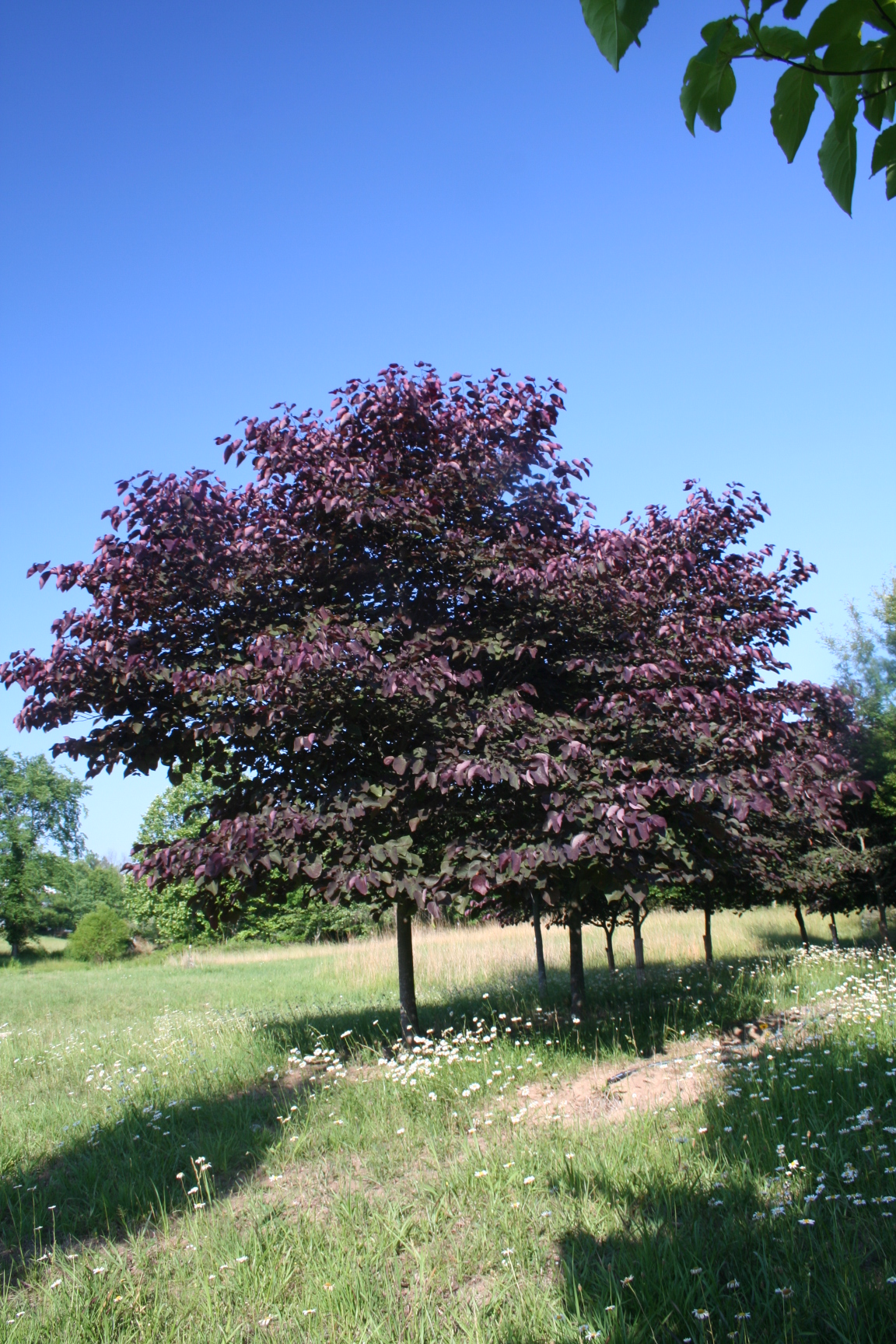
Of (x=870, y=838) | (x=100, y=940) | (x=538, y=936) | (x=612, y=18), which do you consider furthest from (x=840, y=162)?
(x=100, y=940)

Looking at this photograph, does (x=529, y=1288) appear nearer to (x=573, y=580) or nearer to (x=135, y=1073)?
(x=573, y=580)

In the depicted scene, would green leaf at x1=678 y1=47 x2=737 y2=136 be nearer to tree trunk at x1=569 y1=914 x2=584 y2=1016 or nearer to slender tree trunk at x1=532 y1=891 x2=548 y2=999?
slender tree trunk at x1=532 y1=891 x2=548 y2=999

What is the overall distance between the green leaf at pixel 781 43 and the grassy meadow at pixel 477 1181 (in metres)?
3.45

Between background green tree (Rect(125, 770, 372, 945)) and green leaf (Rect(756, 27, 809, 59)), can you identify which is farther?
background green tree (Rect(125, 770, 372, 945))

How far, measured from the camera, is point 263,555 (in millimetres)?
6777

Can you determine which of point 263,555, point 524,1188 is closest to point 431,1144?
point 524,1188

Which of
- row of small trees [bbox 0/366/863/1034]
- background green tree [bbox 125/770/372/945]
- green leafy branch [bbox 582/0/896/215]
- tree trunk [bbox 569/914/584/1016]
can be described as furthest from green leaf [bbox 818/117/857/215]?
background green tree [bbox 125/770/372/945]

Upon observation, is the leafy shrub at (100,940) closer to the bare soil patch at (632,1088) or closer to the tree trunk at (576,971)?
the tree trunk at (576,971)

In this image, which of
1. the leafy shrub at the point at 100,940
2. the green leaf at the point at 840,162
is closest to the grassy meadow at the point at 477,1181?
the green leaf at the point at 840,162

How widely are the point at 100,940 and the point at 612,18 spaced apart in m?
38.3

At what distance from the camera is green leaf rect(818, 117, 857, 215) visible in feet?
4.02

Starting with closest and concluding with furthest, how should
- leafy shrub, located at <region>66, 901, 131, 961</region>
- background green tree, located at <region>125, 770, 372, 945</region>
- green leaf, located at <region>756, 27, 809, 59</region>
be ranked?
green leaf, located at <region>756, 27, 809, 59</region> < background green tree, located at <region>125, 770, 372, 945</region> < leafy shrub, located at <region>66, 901, 131, 961</region>

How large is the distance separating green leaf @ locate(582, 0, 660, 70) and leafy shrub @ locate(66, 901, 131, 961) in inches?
1502

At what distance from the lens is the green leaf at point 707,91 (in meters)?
1.32
